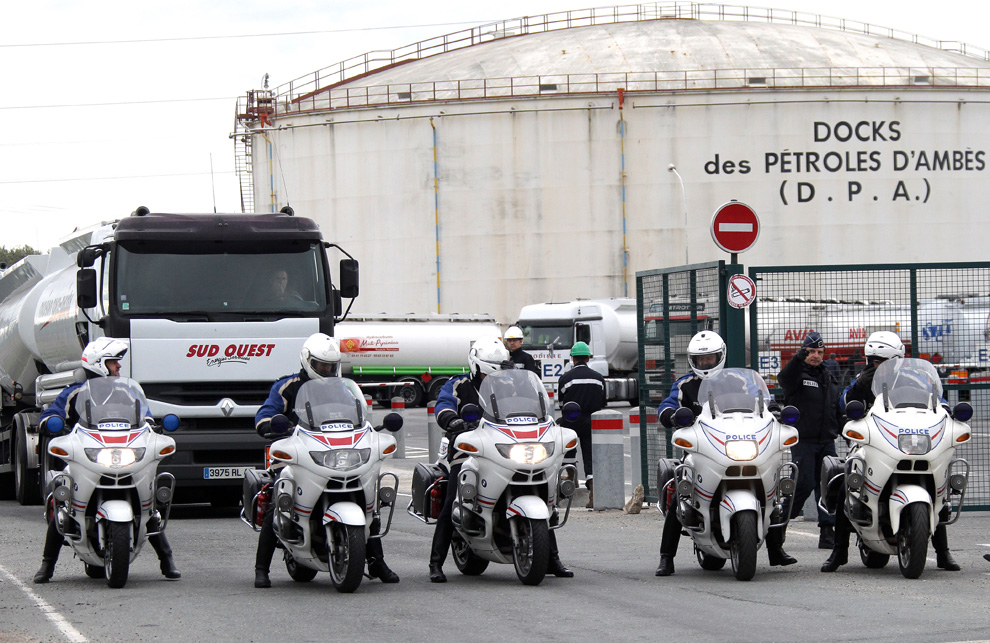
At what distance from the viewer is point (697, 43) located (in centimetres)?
5572

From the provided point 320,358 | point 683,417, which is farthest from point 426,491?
point 683,417

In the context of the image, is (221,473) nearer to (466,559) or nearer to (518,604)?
(466,559)

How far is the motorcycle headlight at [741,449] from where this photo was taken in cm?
902

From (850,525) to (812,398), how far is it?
85.9 inches

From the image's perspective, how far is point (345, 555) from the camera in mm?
8695

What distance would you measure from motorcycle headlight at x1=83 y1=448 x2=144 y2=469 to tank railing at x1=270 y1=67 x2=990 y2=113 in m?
42.7

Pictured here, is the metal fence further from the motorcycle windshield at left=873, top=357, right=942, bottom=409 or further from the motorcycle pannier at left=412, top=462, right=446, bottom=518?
the motorcycle pannier at left=412, top=462, right=446, bottom=518

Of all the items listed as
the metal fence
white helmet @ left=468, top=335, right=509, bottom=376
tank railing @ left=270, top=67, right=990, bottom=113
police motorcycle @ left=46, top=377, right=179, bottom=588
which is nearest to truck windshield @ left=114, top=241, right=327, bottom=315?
the metal fence

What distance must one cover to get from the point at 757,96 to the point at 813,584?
43386 mm

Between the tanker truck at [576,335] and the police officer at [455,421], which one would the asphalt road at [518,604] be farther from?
the tanker truck at [576,335]

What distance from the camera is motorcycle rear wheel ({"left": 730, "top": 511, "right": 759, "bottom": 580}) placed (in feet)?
29.4

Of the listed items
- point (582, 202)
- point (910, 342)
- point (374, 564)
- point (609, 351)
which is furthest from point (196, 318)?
point (582, 202)

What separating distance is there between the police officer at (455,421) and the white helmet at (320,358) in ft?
2.50

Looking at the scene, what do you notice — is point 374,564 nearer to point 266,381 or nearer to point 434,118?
point 266,381
